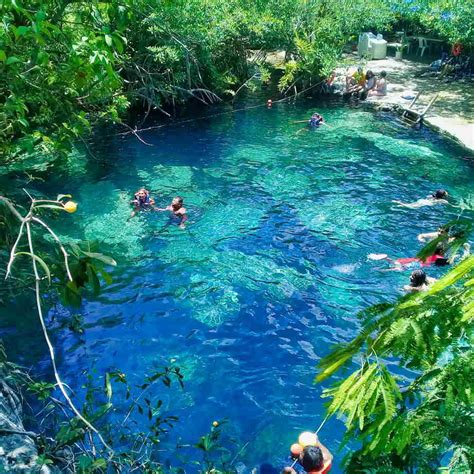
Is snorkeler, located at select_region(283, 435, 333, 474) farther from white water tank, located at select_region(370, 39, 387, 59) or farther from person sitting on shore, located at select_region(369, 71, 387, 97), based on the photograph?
white water tank, located at select_region(370, 39, 387, 59)

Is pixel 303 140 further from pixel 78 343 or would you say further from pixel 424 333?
pixel 424 333

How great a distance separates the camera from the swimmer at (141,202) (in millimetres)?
13023

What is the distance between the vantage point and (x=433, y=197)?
1324 centimetres

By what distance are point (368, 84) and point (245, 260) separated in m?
14.6

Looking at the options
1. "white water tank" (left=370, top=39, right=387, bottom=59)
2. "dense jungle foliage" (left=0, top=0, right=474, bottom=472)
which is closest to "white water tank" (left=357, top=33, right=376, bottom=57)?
"white water tank" (left=370, top=39, right=387, bottom=59)

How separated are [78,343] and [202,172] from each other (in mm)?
8398

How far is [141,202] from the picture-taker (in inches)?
515

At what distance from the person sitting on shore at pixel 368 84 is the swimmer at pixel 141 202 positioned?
13332mm

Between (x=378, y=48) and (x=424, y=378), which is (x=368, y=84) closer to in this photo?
(x=378, y=48)

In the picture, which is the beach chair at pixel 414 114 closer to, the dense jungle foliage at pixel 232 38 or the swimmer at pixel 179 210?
the dense jungle foliage at pixel 232 38

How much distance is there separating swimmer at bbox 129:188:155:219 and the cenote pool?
334 mm

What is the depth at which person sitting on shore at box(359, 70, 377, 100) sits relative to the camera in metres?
22.2

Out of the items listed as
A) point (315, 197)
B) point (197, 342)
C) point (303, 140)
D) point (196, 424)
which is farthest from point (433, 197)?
point (196, 424)

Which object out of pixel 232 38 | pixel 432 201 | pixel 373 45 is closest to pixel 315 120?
pixel 232 38
